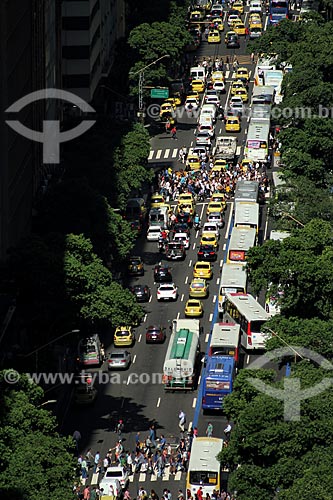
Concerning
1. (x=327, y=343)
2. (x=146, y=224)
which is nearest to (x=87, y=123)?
(x=146, y=224)

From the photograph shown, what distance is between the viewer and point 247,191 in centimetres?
17412

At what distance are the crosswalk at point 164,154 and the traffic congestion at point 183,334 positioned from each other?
1.03ft

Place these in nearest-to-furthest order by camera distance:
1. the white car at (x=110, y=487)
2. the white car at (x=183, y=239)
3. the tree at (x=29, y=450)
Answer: the tree at (x=29, y=450)
the white car at (x=110, y=487)
the white car at (x=183, y=239)

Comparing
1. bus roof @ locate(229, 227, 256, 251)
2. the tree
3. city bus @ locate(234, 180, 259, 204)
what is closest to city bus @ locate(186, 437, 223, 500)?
the tree

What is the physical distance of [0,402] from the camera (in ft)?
364

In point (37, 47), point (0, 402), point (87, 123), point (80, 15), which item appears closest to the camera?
point (0, 402)

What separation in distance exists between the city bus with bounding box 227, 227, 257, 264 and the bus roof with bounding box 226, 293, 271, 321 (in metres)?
8.76

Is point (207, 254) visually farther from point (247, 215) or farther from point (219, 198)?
point (219, 198)

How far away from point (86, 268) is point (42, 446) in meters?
28.5

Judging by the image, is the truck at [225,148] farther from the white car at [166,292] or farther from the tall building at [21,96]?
the white car at [166,292]

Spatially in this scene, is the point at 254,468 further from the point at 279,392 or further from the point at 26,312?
the point at 26,312

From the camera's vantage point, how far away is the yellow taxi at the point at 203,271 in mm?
159875

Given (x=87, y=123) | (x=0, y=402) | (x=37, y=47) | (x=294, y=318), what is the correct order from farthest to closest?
(x=87, y=123) < (x=37, y=47) < (x=294, y=318) < (x=0, y=402)

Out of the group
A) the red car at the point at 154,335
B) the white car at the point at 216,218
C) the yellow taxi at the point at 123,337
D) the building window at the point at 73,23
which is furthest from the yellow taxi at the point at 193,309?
the building window at the point at 73,23
